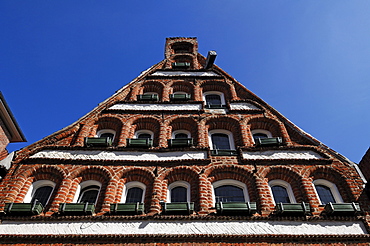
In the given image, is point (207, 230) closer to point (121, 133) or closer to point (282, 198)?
point (282, 198)

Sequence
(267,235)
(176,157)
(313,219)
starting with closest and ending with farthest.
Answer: (267,235), (313,219), (176,157)

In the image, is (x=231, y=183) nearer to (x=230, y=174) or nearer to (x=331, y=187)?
(x=230, y=174)

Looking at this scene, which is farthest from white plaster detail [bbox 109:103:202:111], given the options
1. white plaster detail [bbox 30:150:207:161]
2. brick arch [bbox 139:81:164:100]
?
white plaster detail [bbox 30:150:207:161]

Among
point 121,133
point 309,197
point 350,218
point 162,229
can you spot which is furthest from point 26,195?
point 350,218

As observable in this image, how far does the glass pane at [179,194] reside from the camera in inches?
396

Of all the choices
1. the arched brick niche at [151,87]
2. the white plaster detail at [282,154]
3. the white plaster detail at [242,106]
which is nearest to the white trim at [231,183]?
the white plaster detail at [282,154]

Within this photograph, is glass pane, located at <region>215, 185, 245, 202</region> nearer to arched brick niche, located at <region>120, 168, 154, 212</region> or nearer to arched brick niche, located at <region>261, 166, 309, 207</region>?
arched brick niche, located at <region>261, 166, 309, 207</region>

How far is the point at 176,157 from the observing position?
1120 cm

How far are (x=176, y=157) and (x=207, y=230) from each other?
3337 millimetres

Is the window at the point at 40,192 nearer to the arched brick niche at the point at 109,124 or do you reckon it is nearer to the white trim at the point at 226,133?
the arched brick niche at the point at 109,124

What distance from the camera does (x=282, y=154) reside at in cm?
1141

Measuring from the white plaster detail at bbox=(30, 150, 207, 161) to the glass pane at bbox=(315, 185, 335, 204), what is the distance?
4227 mm

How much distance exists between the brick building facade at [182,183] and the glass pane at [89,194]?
0.04 metres

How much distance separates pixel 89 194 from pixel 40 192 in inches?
66.6
